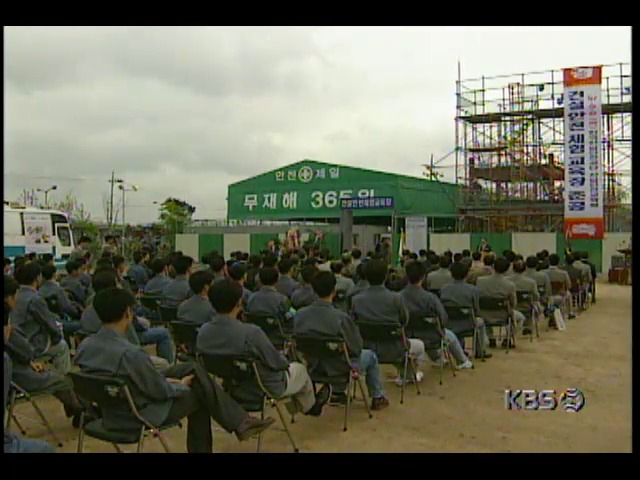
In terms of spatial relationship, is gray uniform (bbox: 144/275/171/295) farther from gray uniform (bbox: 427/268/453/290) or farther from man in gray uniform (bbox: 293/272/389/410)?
gray uniform (bbox: 427/268/453/290)

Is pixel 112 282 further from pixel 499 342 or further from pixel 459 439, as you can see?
pixel 499 342

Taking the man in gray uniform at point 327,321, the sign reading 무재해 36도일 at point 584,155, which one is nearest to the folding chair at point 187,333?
the man in gray uniform at point 327,321

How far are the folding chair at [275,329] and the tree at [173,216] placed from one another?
2793 cm

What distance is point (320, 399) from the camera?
5.27 meters

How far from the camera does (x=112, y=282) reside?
582 centimetres

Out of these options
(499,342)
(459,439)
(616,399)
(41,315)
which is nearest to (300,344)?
(459,439)

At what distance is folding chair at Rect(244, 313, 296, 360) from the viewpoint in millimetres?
6422

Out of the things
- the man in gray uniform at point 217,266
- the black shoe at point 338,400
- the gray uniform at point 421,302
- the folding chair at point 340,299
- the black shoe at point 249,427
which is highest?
the man in gray uniform at point 217,266

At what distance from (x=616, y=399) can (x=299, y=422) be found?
10.2 feet

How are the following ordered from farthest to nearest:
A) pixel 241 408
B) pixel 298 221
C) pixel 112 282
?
pixel 298 221, pixel 112 282, pixel 241 408

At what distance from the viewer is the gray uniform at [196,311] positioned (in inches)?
231

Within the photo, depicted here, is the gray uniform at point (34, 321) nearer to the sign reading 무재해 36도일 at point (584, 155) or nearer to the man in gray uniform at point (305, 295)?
the man in gray uniform at point (305, 295)

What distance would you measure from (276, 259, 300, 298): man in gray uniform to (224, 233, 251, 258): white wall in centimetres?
1875

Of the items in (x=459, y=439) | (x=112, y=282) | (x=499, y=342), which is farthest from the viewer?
(x=499, y=342)
